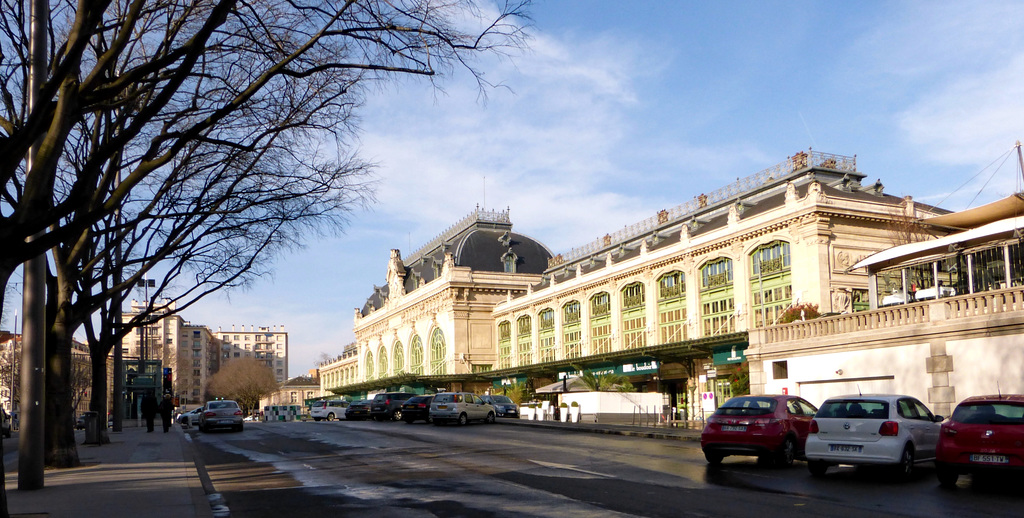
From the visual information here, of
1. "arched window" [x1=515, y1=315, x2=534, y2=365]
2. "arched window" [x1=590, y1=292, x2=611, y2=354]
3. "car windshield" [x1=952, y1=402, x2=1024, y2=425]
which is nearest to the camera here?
"car windshield" [x1=952, y1=402, x2=1024, y2=425]

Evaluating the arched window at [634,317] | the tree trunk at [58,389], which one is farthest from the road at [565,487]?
the arched window at [634,317]

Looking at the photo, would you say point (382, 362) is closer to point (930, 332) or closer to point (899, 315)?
point (899, 315)

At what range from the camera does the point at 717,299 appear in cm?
5172

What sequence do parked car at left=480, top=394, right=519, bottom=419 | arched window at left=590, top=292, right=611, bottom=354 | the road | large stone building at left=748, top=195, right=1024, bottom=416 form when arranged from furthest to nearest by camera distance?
arched window at left=590, top=292, right=611, bottom=354
parked car at left=480, top=394, right=519, bottom=419
large stone building at left=748, top=195, right=1024, bottom=416
the road

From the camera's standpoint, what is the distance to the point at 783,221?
4622 cm

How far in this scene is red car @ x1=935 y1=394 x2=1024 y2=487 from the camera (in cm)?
1288

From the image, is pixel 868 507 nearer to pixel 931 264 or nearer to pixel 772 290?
pixel 931 264

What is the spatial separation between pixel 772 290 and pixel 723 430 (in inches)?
1247

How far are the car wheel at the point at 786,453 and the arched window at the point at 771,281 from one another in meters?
28.3

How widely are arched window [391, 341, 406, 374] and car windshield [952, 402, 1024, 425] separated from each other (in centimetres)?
9109

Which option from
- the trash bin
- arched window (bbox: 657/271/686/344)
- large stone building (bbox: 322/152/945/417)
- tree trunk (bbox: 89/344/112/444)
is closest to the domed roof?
large stone building (bbox: 322/152/945/417)

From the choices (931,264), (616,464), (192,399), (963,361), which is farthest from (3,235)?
(192,399)

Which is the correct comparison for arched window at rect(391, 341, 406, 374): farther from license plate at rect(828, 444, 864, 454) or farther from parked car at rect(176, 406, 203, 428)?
license plate at rect(828, 444, 864, 454)

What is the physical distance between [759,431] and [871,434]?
281cm
